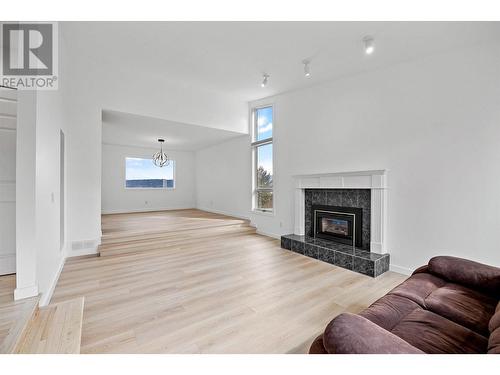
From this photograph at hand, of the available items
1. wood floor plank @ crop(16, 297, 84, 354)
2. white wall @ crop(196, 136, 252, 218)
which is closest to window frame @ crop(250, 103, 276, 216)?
white wall @ crop(196, 136, 252, 218)

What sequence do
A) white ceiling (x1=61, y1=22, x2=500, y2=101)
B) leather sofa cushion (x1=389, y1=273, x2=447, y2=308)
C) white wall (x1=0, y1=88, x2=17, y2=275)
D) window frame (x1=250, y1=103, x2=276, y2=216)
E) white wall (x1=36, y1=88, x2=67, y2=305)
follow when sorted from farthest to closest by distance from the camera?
window frame (x1=250, y1=103, x2=276, y2=216)
white ceiling (x1=61, y1=22, x2=500, y2=101)
white wall (x1=0, y1=88, x2=17, y2=275)
white wall (x1=36, y1=88, x2=67, y2=305)
leather sofa cushion (x1=389, y1=273, x2=447, y2=308)

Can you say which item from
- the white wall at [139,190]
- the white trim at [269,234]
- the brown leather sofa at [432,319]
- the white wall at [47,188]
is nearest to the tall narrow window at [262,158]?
the white trim at [269,234]

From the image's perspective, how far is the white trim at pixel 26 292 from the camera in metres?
1.84

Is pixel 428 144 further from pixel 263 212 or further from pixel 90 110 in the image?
pixel 90 110

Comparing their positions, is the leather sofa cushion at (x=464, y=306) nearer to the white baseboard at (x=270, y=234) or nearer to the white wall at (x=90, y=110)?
the white baseboard at (x=270, y=234)

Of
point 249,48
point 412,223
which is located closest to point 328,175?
point 412,223

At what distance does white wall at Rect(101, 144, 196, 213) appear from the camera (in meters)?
7.10

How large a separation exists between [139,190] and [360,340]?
7.98 metres

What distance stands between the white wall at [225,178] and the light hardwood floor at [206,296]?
2265 millimetres

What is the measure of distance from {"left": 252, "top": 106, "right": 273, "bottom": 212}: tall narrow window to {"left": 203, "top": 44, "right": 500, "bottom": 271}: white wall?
55.3 inches

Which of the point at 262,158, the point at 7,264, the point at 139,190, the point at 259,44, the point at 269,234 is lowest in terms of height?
the point at 269,234

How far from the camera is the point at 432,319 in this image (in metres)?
1.38

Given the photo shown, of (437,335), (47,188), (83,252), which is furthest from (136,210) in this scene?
(437,335)

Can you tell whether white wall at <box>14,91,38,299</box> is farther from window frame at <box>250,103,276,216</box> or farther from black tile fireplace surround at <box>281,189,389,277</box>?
window frame at <box>250,103,276,216</box>
